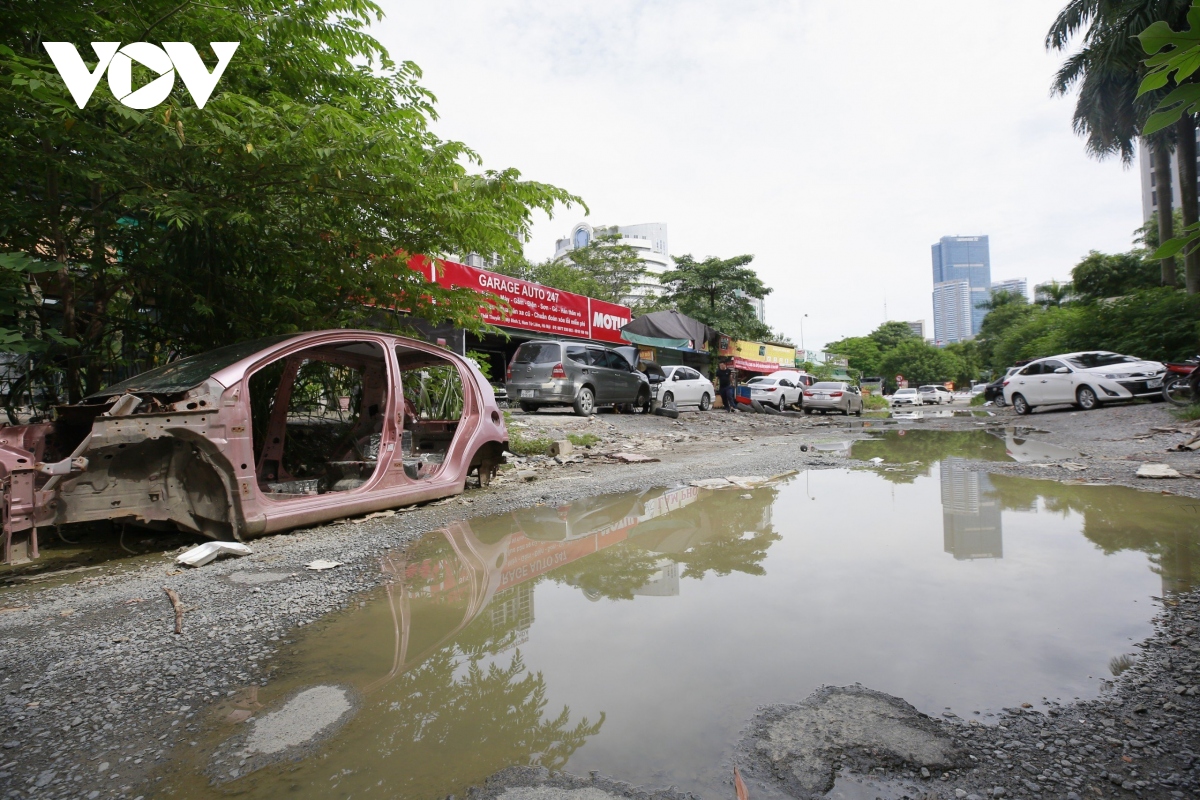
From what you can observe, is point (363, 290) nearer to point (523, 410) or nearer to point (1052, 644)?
point (1052, 644)

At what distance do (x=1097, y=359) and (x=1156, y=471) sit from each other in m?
11.8

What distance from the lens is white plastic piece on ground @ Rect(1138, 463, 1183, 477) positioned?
595cm

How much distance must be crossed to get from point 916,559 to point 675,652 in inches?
77.5

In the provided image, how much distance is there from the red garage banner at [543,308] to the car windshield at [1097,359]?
13.0 m

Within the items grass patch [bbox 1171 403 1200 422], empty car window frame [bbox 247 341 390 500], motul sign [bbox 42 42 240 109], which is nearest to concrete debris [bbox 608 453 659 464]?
empty car window frame [bbox 247 341 390 500]

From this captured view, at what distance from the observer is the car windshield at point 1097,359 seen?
1510 cm

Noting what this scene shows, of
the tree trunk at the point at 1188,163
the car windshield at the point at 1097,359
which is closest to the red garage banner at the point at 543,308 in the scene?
the car windshield at the point at 1097,359

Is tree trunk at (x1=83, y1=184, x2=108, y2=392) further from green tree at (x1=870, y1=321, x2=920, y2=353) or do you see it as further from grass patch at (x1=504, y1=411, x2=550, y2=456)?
green tree at (x1=870, y1=321, x2=920, y2=353)

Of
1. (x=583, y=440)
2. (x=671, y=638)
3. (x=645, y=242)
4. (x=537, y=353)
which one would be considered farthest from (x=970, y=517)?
(x=645, y=242)

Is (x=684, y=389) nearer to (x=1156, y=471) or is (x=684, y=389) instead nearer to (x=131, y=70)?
(x=1156, y=471)

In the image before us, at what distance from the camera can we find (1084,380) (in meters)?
15.1

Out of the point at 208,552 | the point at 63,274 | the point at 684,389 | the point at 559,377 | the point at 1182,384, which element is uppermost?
the point at 63,274

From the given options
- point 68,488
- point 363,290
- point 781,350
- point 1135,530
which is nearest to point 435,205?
point 363,290

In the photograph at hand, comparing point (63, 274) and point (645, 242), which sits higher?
point (645, 242)
